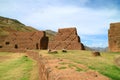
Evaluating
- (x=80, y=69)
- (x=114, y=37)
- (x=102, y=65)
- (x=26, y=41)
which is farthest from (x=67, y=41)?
(x=80, y=69)

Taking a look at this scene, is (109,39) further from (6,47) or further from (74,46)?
(6,47)

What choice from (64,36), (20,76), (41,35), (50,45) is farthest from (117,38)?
(41,35)

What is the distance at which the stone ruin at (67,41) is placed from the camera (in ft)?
106

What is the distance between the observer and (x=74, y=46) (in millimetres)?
32250

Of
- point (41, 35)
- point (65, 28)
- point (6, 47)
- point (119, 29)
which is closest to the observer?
point (119, 29)

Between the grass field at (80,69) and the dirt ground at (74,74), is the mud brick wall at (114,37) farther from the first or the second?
the dirt ground at (74,74)

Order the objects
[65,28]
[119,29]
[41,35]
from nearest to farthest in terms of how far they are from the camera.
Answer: [119,29], [65,28], [41,35]

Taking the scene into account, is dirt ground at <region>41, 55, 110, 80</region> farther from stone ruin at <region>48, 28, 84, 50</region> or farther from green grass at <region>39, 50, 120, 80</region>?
stone ruin at <region>48, 28, 84, 50</region>

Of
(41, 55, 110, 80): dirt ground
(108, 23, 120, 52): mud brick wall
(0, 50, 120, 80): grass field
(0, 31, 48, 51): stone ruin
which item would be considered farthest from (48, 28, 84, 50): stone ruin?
(41, 55, 110, 80): dirt ground

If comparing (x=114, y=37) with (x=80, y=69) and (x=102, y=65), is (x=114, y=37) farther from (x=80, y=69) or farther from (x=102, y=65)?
(x=80, y=69)

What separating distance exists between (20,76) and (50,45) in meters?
18.5

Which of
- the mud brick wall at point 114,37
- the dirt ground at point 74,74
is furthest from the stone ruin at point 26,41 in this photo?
the dirt ground at point 74,74

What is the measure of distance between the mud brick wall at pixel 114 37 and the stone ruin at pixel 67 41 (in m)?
5.44

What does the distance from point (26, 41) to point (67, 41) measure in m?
13.2
